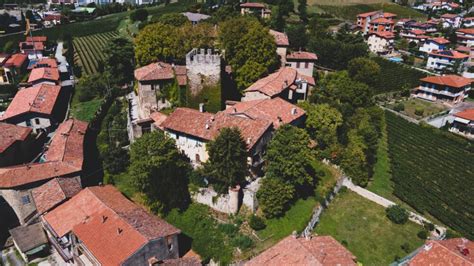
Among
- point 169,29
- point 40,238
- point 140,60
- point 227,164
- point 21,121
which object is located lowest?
point 40,238

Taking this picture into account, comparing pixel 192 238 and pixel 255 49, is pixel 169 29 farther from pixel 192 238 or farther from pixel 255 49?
pixel 192 238

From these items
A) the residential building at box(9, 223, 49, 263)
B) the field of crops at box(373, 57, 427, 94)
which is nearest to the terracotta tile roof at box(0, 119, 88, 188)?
the residential building at box(9, 223, 49, 263)

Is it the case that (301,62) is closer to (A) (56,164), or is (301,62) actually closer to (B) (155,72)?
(B) (155,72)

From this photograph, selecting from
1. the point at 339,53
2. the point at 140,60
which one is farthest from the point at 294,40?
the point at 140,60

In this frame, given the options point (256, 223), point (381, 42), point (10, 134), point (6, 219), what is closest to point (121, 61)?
point (10, 134)

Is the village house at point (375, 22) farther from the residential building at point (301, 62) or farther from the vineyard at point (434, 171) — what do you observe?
the residential building at point (301, 62)

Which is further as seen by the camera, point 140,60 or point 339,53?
point 339,53

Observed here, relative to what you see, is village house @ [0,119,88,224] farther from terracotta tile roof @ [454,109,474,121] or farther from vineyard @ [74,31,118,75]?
terracotta tile roof @ [454,109,474,121]
